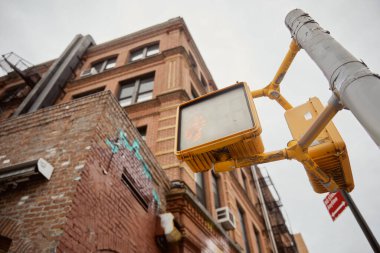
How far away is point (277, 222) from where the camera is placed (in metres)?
18.0

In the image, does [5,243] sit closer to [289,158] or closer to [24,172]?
[24,172]

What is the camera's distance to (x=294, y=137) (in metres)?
2.72

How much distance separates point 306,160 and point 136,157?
4.17 metres

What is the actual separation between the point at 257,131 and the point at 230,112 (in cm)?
46

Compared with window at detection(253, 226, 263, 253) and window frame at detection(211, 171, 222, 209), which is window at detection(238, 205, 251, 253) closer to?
window at detection(253, 226, 263, 253)

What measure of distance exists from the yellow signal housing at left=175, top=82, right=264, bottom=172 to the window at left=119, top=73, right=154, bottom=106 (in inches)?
364

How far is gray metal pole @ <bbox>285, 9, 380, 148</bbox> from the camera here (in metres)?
1.31

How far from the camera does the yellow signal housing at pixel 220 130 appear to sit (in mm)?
2340

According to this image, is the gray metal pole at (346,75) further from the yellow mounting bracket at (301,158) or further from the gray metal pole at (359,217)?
the gray metal pole at (359,217)

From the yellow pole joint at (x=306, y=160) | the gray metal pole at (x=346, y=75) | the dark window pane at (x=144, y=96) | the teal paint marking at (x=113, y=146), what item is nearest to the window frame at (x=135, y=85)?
the dark window pane at (x=144, y=96)

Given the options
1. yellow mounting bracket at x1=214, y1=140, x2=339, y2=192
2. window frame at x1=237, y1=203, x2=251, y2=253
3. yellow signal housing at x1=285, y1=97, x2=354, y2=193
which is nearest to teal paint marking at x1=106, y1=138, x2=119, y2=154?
yellow mounting bracket at x1=214, y1=140, x2=339, y2=192

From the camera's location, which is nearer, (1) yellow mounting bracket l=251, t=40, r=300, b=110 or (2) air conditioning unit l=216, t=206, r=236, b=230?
(1) yellow mounting bracket l=251, t=40, r=300, b=110

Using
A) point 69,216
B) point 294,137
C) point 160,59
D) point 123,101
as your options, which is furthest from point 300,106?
point 160,59

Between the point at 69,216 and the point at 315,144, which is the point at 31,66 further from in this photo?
the point at 315,144
